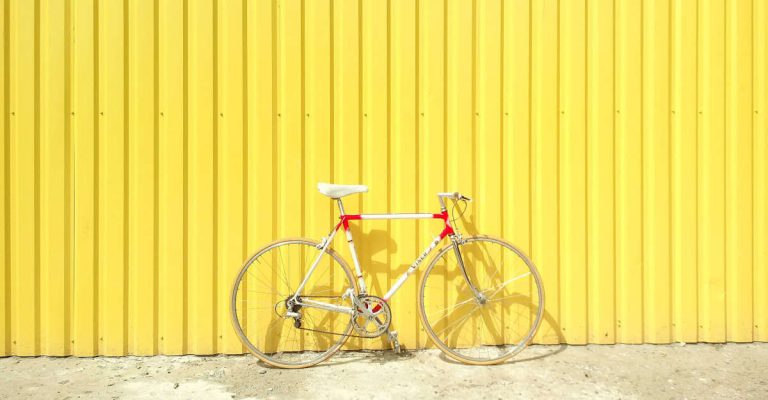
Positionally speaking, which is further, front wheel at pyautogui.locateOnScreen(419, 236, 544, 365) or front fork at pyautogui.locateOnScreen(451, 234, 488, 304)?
front wheel at pyautogui.locateOnScreen(419, 236, 544, 365)

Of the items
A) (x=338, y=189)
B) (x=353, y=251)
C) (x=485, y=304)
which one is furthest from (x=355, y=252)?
(x=485, y=304)

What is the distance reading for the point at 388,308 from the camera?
11.2 feet

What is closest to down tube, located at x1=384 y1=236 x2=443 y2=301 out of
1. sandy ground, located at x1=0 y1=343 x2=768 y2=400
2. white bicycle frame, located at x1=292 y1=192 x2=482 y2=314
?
white bicycle frame, located at x1=292 y1=192 x2=482 y2=314

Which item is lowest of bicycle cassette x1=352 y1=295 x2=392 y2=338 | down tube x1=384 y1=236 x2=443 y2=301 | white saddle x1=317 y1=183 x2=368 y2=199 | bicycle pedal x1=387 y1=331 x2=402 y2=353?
bicycle pedal x1=387 y1=331 x2=402 y2=353

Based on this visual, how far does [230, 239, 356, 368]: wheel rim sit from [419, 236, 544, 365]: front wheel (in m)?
0.70

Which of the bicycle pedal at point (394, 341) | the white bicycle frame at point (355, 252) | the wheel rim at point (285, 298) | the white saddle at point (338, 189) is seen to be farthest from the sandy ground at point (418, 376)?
the white saddle at point (338, 189)

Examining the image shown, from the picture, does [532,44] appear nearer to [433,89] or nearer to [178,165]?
[433,89]

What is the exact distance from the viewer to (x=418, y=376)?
3293mm

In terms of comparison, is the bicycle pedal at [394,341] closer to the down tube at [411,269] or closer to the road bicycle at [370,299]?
the road bicycle at [370,299]

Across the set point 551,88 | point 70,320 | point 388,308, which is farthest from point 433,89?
point 70,320

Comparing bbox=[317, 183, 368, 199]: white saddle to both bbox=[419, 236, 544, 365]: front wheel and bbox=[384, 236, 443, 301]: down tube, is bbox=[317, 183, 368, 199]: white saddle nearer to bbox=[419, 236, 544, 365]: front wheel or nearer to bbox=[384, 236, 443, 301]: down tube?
bbox=[384, 236, 443, 301]: down tube

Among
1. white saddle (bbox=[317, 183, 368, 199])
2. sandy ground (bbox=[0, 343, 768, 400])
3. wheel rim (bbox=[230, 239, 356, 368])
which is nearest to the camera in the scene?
sandy ground (bbox=[0, 343, 768, 400])

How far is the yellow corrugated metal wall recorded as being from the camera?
140 inches

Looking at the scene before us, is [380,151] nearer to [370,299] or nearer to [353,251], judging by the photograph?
[353,251]
